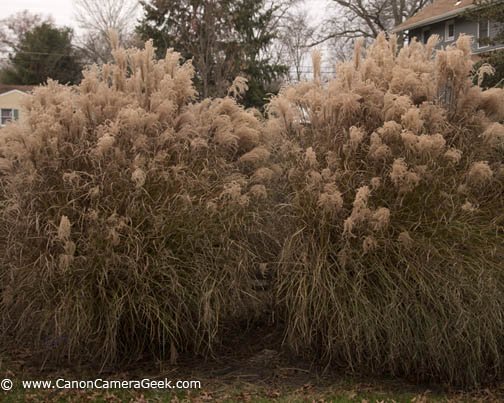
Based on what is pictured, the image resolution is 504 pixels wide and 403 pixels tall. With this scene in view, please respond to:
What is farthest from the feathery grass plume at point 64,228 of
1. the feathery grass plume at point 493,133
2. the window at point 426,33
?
the window at point 426,33

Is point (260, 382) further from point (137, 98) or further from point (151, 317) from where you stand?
point (137, 98)

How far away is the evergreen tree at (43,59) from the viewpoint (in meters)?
41.6

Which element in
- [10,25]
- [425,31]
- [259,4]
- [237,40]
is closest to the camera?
[237,40]

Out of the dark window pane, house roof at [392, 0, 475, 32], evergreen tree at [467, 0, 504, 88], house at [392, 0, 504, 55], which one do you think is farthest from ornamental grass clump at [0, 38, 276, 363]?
house roof at [392, 0, 475, 32]

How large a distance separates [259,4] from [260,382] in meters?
24.4

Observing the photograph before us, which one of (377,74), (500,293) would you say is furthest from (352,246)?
(377,74)

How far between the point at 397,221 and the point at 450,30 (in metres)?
25.5

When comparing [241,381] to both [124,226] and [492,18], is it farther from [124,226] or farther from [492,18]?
[492,18]

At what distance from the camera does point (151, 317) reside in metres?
4.85

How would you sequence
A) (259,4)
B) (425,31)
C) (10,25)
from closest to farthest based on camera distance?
(259,4) → (425,31) → (10,25)

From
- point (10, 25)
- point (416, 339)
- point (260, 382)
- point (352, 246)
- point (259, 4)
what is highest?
point (10, 25)

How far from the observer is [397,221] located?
494 centimetres

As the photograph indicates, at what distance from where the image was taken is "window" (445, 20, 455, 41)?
2769 cm

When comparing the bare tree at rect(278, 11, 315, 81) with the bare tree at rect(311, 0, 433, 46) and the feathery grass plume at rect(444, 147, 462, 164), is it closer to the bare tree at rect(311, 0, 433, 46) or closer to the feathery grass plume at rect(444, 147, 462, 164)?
the bare tree at rect(311, 0, 433, 46)
